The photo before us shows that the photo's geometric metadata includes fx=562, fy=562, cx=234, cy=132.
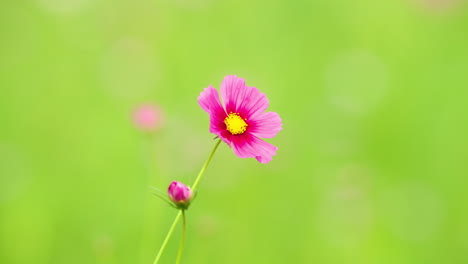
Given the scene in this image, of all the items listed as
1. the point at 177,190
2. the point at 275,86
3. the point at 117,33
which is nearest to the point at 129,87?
the point at 117,33

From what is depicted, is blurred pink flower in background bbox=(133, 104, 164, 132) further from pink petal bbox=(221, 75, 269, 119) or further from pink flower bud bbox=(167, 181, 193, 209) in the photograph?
pink flower bud bbox=(167, 181, 193, 209)

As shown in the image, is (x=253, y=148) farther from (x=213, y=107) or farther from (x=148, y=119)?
(x=148, y=119)

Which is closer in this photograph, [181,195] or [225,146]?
[181,195]

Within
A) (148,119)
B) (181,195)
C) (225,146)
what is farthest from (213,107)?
(225,146)

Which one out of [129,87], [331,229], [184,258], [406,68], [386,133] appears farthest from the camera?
[406,68]

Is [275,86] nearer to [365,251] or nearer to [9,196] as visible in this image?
[365,251]

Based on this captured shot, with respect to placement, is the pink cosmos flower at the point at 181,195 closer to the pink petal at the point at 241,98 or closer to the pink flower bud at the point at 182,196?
the pink flower bud at the point at 182,196
